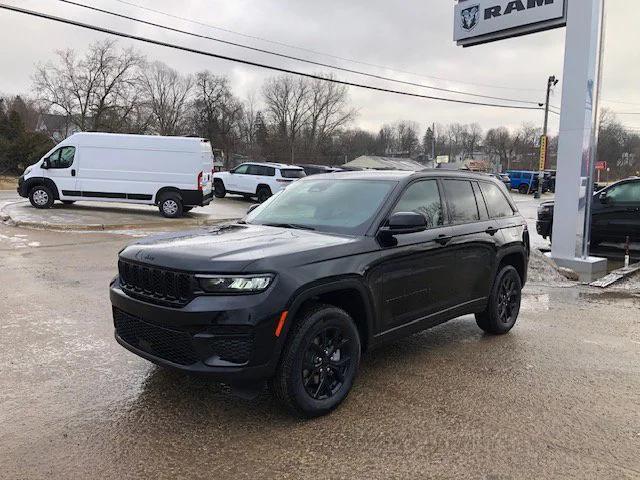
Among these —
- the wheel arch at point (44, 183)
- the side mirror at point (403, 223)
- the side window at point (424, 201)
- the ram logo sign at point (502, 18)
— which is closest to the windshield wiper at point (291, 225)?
the side mirror at point (403, 223)

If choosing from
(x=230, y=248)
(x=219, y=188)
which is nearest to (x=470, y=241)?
(x=230, y=248)

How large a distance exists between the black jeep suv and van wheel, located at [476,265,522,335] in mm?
193

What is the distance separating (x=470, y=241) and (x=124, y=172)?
1381cm

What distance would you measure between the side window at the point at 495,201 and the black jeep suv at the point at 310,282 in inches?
15.3

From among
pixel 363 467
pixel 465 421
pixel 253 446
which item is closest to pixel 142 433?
pixel 253 446

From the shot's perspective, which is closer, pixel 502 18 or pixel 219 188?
pixel 502 18

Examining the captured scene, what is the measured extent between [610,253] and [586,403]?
32.9 ft

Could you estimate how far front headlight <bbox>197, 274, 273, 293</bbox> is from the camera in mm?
3307

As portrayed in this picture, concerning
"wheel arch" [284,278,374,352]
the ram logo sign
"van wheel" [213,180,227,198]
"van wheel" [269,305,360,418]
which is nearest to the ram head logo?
the ram logo sign

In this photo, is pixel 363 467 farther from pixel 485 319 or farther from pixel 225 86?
pixel 225 86

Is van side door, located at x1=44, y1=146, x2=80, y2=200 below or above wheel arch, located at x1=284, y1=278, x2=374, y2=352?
above

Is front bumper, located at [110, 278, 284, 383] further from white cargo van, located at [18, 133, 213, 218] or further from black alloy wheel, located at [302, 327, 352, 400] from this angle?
white cargo van, located at [18, 133, 213, 218]

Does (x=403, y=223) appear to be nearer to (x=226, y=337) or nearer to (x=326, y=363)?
(x=326, y=363)

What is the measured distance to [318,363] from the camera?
3.69 meters
